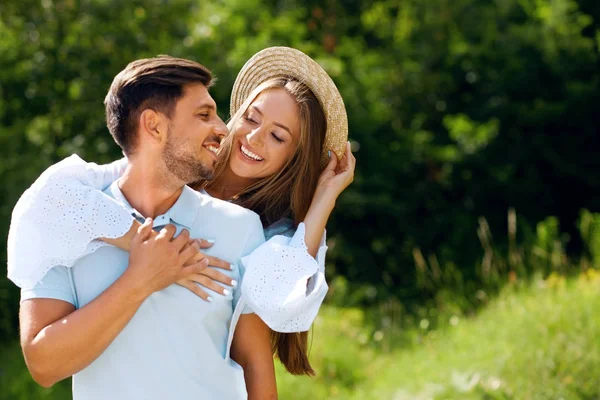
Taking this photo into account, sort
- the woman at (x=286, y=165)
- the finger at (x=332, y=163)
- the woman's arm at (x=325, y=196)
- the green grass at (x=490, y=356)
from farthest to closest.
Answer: the green grass at (x=490, y=356) < the finger at (x=332, y=163) < the woman's arm at (x=325, y=196) < the woman at (x=286, y=165)

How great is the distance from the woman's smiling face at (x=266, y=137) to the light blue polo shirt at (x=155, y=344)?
568mm

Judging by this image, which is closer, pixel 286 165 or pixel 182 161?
pixel 182 161

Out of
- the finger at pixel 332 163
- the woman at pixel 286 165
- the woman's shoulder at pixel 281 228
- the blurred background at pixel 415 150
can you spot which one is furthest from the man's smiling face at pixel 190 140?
the blurred background at pixel 415 150

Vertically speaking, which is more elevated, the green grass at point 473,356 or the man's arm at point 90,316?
the man's arm at point 90,316

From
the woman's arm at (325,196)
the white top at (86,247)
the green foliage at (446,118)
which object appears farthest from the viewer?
the green foliage at (446,118)

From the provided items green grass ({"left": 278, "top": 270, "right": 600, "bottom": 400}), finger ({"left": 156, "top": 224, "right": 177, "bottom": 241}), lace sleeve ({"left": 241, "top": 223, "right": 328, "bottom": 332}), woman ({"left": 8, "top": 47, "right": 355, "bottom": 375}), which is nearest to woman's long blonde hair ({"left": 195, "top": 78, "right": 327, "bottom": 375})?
woman ({"left": 8, "top": 47, "right": 355, "bottom": 375})

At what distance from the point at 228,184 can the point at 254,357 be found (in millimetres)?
750

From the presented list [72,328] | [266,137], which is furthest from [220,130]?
[72,328]

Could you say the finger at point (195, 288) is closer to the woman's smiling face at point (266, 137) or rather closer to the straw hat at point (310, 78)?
the woman's smiling face at point (266, 137)

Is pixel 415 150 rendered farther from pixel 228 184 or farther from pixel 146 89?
pixel 146 89

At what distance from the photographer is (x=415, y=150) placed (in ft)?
34.3

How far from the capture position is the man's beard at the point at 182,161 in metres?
2.43

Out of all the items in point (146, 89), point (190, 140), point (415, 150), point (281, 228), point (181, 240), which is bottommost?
point (415, 150)

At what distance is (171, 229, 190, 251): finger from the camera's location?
2387 mm
